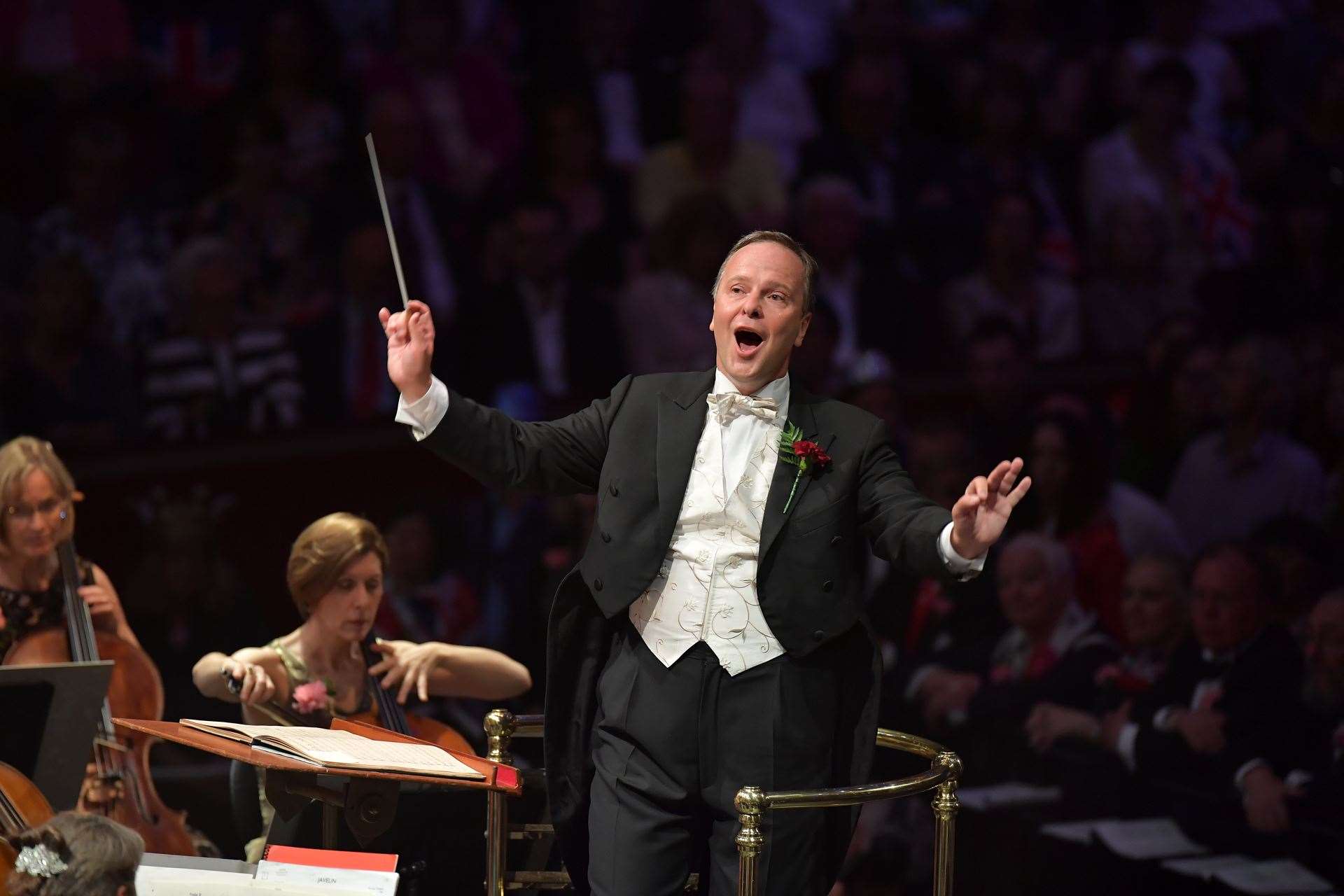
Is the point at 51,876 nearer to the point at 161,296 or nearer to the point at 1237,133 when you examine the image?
the point at 161,296

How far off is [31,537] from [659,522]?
6.61 ft

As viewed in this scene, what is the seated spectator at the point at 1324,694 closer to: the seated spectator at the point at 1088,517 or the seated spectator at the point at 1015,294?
the seated spectator at the point at 1088,517

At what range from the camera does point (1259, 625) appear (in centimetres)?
545

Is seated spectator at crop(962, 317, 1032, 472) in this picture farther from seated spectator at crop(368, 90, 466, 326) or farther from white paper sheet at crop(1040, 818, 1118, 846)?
seated spectator at crop(368, 90, 466, 326)

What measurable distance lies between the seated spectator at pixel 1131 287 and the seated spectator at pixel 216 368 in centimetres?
323

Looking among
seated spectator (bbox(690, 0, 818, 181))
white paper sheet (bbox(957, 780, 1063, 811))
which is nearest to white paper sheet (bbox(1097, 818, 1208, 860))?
white paper sheet (bbox(957, 780, 1063, 811))

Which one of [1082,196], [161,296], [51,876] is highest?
[1082,196]

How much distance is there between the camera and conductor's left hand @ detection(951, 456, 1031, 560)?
9.43ft

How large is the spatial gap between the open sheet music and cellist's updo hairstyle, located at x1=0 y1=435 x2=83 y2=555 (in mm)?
1383

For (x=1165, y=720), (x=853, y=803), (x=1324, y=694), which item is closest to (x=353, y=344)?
(x=1165, y=720)

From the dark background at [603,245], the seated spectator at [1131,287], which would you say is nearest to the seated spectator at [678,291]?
the dark background at [603,245]

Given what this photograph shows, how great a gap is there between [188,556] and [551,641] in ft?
10.2

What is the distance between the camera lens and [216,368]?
21.3ft

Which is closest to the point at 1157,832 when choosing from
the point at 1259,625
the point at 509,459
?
the point at 1259,625
